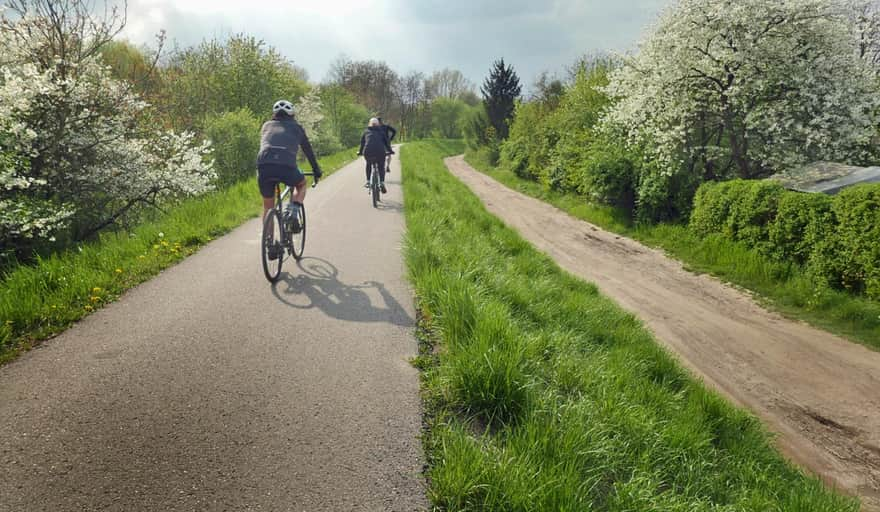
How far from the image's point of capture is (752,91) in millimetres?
12547

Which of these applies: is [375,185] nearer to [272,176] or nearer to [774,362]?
[272,176]

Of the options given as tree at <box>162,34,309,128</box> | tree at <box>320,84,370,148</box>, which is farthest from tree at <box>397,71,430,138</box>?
tree at <box>162,34,309,128</box>

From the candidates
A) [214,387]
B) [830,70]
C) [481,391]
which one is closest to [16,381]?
[214,387]

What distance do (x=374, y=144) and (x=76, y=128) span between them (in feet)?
20.9

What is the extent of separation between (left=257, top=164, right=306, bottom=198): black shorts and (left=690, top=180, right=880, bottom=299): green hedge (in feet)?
29.5

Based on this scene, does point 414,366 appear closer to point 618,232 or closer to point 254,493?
point 254,493

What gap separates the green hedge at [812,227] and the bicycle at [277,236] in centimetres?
895

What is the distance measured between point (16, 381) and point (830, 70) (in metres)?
17.1

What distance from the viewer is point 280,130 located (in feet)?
19.3

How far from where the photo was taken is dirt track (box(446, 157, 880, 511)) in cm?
450

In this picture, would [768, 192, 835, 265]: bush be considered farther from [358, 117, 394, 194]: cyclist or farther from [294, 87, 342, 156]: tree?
[294, 87, 342, 156]: tree

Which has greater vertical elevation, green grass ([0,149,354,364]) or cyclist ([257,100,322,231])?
cyclist ([257,100,322,231])

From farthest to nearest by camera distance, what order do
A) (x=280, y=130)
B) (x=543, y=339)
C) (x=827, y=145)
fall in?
(x=827, y=145)
(x=280, y=130)
(x=543, y=339)

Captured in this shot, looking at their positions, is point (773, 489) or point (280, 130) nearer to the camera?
point (773, 489)
